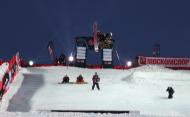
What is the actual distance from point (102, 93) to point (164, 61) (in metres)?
18.5

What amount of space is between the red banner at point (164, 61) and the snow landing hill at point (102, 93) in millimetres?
2091

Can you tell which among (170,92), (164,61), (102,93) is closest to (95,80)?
(102,93)

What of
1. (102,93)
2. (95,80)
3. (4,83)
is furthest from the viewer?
(95,80)

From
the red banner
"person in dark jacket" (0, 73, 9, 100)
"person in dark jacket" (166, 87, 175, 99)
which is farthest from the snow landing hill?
the red banner

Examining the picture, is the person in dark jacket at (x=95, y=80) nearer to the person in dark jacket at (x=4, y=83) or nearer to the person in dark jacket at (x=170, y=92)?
the person in dark jacket at (x=170, y=92)

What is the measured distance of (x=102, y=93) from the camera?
41.2 m

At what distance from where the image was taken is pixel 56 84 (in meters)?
45.6

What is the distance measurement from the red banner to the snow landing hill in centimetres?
209

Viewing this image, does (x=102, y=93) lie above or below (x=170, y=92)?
below

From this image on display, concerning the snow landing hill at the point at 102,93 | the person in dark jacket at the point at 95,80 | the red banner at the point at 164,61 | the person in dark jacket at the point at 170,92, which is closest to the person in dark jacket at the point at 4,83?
the snow landing hill at the point at 102,93

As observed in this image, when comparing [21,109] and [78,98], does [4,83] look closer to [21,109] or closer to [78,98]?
[21,109]

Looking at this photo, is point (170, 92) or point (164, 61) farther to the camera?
point (164, 61)

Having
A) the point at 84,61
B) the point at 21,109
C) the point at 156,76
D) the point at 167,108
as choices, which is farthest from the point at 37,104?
the point at 84,61

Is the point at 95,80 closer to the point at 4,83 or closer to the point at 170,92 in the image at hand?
the point at 170,92
